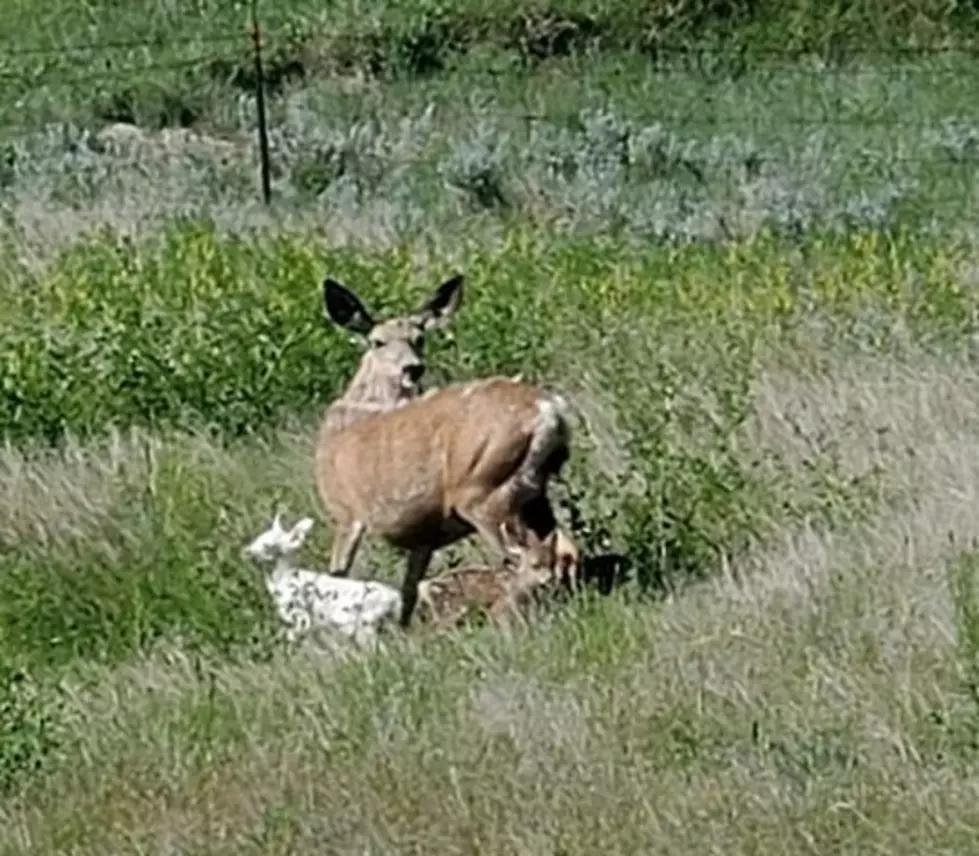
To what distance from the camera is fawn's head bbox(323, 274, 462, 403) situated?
1039 centimetres

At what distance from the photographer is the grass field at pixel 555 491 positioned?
7.07m

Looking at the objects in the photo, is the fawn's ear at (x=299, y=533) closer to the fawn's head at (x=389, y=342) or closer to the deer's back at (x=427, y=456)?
the deer's back at (x=427, y=456)

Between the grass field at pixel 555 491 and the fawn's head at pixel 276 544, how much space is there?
4.7 inches

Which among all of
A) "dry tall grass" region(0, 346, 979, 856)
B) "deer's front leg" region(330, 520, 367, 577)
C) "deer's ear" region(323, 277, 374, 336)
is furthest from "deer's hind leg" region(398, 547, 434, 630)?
"deer's ear" region(323, 277, 374, 336)

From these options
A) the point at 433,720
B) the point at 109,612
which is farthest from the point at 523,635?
the point at 109,612

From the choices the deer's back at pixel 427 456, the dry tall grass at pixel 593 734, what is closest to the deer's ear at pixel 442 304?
the deer's back at pixel 427 456

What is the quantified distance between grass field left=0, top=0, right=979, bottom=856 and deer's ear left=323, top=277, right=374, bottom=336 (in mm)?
742

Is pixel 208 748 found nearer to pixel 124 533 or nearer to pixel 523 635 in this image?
pixel 523 635

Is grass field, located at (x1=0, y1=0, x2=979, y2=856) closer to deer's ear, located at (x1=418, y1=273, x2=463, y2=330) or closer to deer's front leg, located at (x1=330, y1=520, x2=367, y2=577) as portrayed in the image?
deer's front leg, located at (x1=330, y1=520, x2=367, y2=577)

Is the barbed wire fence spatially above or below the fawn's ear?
below

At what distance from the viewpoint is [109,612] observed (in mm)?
10000

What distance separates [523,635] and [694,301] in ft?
18.7

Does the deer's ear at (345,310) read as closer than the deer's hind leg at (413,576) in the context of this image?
No

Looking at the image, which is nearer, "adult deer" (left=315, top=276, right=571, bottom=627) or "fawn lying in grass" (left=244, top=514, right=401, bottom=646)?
"fawn lying in grass" (left=244, top=514, right=401, bottom=646)
